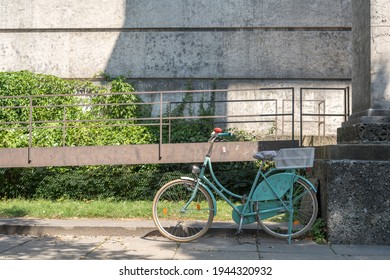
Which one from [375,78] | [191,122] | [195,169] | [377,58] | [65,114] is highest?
[377,58]

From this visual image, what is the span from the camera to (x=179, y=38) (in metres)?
12.9

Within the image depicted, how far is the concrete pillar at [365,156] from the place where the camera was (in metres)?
6.66

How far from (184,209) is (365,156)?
2607mm

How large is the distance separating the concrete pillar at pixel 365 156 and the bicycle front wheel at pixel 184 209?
1699 mm

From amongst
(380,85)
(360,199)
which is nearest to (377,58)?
(380,85)

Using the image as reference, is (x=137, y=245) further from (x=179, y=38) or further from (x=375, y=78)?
(x=179, y=38)

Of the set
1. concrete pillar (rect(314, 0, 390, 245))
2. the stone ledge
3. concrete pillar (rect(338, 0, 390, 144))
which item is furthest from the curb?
concrete pillar (rect(338, 0, 390, 144))

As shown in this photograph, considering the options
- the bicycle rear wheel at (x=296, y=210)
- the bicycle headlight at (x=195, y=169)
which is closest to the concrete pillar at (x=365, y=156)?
the bicycle rear wheel at (x=296, y=210)

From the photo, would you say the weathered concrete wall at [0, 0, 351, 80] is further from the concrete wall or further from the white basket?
the white basket

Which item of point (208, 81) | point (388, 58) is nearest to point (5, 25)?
point (208, 81)

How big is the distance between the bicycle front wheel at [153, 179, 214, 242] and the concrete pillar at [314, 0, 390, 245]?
1.70 meters

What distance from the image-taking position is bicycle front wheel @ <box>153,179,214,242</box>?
657 centimetres

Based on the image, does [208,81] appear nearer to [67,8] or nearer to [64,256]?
[67,8]

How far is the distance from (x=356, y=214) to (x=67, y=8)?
382 inches
